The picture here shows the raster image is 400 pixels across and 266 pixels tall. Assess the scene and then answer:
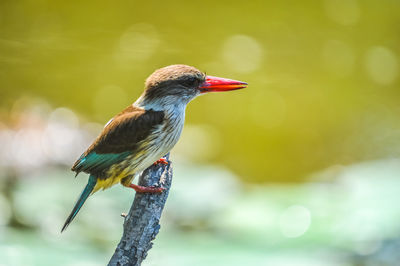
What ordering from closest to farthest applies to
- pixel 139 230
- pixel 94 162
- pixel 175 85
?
1. pixel 139 230
2. pixel 94 162
3. pixel 175 85

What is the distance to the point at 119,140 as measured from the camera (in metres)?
3.77

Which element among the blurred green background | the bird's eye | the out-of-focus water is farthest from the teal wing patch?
the out-of-focus water

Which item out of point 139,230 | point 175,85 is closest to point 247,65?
point 175,85

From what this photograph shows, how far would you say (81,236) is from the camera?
4.49 metres

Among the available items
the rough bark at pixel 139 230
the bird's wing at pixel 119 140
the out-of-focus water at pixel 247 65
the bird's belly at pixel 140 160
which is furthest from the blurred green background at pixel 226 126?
the rough bark at pixel 139 230

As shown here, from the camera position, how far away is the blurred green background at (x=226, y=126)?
178 inches

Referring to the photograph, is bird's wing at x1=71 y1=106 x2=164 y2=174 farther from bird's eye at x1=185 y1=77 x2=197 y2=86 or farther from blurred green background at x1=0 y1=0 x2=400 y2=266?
blurred green background at x1=0 y1=0 x2=400 y2=266

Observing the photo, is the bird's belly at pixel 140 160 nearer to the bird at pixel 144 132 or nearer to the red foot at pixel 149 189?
the bird at pixel 144 132

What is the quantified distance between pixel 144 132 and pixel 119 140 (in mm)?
154

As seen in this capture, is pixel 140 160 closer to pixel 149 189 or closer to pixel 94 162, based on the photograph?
pixel 94 162

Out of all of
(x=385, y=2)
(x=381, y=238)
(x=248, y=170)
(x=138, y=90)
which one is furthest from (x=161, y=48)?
(x=381, y=238)

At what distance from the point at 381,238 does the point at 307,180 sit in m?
1.85

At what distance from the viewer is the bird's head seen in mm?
3906

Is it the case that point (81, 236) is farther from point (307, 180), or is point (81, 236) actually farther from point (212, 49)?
point (212, 49)
